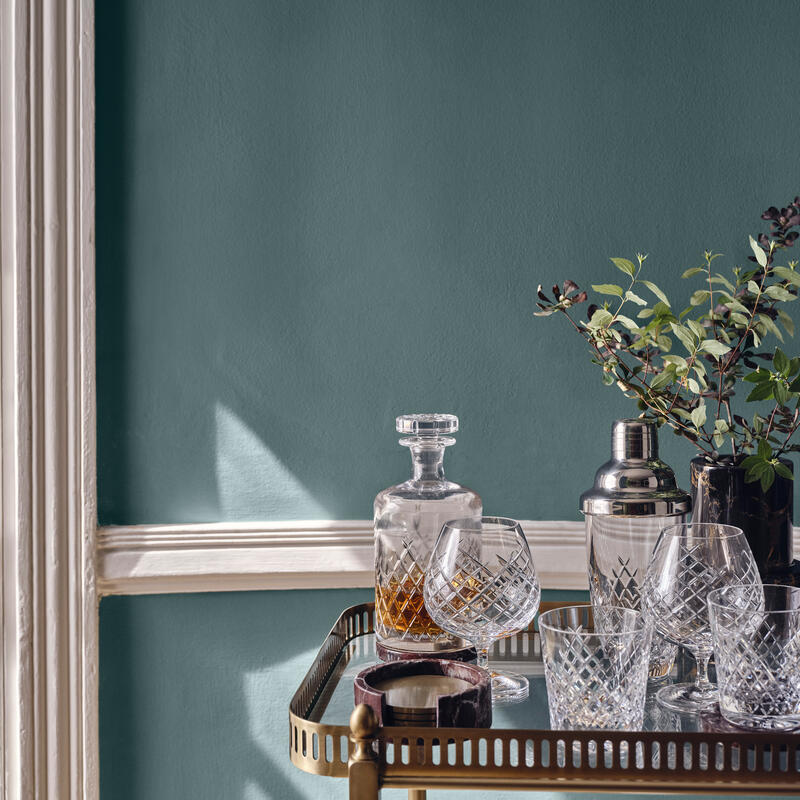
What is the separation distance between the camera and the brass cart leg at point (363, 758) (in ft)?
2.67

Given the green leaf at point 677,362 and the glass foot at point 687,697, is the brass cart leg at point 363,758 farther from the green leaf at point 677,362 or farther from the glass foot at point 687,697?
the green leaf at point 677,362

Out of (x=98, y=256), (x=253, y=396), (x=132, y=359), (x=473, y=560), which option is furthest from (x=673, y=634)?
(x=98, y=256)

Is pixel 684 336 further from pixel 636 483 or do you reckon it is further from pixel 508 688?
pixel 508 688

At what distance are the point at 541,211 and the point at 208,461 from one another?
0.68 metres

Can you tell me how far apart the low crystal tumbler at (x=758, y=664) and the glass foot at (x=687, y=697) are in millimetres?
54

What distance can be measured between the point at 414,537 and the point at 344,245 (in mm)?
537

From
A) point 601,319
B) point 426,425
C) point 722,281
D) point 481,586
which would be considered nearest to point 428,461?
point 426,425

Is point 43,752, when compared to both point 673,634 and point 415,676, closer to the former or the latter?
point 415,676

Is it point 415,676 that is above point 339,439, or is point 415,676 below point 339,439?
below

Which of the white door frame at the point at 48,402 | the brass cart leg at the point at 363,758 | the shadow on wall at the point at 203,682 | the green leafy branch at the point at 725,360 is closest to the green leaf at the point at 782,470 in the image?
the green leafy branch at the point at 725,360

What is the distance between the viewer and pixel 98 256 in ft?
4.61

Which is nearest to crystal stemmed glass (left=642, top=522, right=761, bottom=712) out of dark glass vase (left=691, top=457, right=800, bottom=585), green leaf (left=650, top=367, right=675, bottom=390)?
dark glass vase (left=691, top=457, right=800, bottom=585)

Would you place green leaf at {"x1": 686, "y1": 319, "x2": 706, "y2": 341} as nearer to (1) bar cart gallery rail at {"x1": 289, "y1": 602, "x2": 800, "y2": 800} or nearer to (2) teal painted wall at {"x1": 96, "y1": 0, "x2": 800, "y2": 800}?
(2) teal painted wall at {"x1": 96, "y1": 0, "x2": 800, "y2": 800}

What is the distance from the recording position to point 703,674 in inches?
38.4
